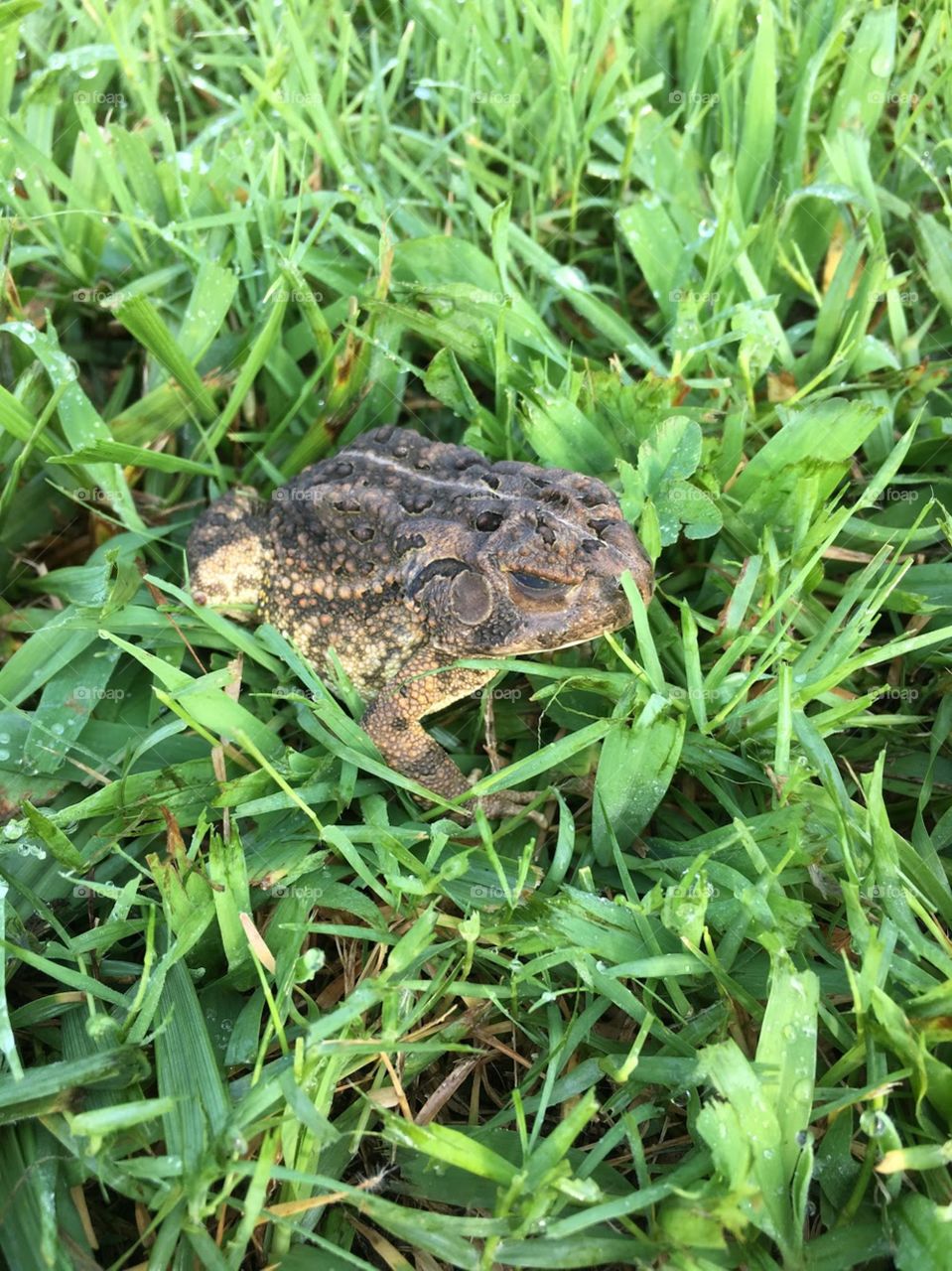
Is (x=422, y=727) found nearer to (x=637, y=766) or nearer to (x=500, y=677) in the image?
(x=500, y=677)

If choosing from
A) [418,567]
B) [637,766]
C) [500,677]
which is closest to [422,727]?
[500,677]

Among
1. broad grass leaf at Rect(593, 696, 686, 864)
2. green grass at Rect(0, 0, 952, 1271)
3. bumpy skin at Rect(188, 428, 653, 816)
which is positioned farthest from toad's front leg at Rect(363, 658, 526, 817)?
broad grass leaf at Rect(593, 696, 686, 864)

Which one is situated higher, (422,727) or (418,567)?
(418,567)

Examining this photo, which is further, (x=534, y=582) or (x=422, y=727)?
(x=422, y=727)

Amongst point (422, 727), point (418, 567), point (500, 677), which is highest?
point (418, 567)

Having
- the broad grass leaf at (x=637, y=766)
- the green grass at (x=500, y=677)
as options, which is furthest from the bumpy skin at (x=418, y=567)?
the broad grass leaf at (x=637, y=766)

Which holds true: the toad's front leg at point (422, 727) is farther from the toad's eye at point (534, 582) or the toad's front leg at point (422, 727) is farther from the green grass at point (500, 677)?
the toad's eye at point (534, 582)

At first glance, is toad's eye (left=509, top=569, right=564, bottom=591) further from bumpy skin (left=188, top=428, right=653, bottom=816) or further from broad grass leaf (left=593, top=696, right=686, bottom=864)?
broad grass leaf (left=593, top=696, right=686, bottom=864)
